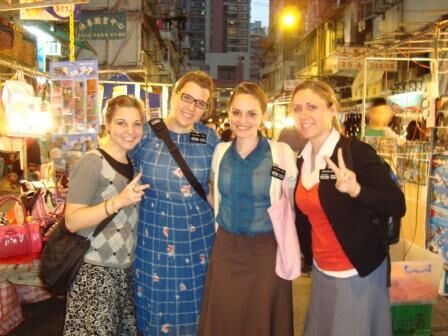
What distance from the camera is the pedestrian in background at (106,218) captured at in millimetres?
3014

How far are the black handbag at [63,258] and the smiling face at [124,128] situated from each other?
19.5 inches

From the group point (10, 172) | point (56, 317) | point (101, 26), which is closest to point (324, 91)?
point (56, 317)

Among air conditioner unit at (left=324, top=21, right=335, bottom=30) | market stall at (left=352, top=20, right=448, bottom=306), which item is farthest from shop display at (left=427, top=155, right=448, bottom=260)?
air conditioner unit at (left=324, top=21, right=335, bottom=30)

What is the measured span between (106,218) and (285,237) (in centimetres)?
121

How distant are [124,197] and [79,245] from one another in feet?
1.55

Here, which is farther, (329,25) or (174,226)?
(329,25)

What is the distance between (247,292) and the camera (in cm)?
328

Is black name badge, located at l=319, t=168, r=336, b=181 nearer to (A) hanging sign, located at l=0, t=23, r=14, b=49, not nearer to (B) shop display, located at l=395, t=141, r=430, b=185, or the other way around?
(B) shop display, located at l=395, t=141, r=430, b=185

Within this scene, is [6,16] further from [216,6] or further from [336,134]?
[216,6]

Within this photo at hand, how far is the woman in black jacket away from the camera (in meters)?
2.81

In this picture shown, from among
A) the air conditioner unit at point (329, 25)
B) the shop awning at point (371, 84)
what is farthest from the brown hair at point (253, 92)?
the air conditioner unit at point (329, 25)

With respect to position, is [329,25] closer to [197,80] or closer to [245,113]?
[197,80]

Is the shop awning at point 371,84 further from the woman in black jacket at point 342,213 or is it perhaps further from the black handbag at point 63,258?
the black handbag at point 63,258

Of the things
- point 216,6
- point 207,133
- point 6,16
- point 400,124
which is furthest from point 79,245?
point 216,6
